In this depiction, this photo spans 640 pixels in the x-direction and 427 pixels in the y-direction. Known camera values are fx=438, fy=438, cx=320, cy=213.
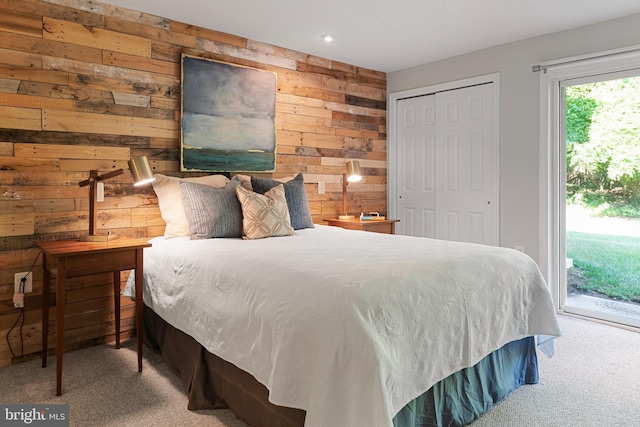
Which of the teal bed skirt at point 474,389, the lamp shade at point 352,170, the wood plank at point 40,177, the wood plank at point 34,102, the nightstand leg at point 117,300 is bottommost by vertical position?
the teal bed skirt at point 474,389

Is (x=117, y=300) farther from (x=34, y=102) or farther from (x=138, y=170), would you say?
(x=34, y=102)

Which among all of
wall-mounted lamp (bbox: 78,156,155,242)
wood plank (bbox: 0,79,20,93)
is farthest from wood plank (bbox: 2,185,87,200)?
wood plank (bbox: 0,79,20,93)

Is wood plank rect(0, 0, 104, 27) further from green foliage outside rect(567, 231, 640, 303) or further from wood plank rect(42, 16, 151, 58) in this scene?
green foliage outside rect(567, 231, 640, 303)

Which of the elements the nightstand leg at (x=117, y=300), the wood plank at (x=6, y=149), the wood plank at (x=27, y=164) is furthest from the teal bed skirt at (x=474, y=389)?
the wood plank at (x=6, y=149)

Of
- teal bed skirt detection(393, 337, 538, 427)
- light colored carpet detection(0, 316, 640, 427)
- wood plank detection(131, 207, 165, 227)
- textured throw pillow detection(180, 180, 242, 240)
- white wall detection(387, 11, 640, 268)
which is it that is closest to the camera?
teal bed skirt detection(393, 337, 538, 427)

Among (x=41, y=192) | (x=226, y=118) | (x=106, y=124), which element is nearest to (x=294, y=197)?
(x=226, y=118)

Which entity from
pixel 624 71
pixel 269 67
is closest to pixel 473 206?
pixel 624 71

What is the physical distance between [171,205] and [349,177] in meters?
1.84

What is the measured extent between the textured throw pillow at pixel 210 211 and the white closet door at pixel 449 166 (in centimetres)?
247

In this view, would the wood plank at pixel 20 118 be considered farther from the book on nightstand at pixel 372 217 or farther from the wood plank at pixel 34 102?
the book on nightstand at pixel 372 217

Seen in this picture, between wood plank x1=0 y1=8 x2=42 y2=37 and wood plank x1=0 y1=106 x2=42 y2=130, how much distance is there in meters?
0.48

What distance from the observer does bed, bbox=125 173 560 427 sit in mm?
1499

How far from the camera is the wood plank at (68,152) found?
2.76 m

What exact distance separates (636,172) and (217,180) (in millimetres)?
3303
